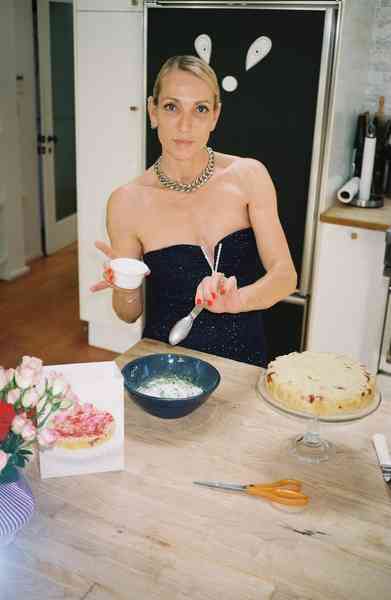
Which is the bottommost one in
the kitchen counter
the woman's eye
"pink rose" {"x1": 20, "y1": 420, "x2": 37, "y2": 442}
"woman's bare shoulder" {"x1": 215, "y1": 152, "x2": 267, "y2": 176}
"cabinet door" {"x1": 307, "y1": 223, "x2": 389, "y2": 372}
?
"cabinet door" {"x1": 307, "y1": 223, "x2": 389, "y2": 372}

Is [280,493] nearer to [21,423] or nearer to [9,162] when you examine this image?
[21,423]

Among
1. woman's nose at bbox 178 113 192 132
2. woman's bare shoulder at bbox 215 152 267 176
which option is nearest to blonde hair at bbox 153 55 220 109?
woman's nose at bbox 178 113 192 132

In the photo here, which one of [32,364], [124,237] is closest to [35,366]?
[32,364]

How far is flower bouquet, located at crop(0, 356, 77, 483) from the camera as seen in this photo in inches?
42.7

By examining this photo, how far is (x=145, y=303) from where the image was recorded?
3045mm

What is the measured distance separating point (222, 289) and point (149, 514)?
30.8 inches

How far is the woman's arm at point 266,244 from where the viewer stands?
209cm

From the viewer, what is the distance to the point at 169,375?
5.34 ft

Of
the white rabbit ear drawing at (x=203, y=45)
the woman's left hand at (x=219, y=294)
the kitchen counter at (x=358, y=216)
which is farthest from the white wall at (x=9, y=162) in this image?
the woman's left hand at (x=219, y=294)

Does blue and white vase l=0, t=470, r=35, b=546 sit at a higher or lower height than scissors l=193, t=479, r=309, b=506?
higher

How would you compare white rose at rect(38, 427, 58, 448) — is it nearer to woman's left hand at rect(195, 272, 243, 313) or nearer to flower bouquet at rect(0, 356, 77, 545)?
flower bouquet at rect(0, 356, 77, 545)

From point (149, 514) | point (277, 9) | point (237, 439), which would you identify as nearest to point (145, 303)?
point (277, 9)

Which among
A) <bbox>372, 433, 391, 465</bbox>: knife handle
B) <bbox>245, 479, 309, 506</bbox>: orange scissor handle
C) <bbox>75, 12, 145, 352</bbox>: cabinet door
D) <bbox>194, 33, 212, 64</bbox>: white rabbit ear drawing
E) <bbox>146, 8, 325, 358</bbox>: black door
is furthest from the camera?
<bbox>75, 12, 145, 352</bbox>: cabinet door

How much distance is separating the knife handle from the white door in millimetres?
4067
